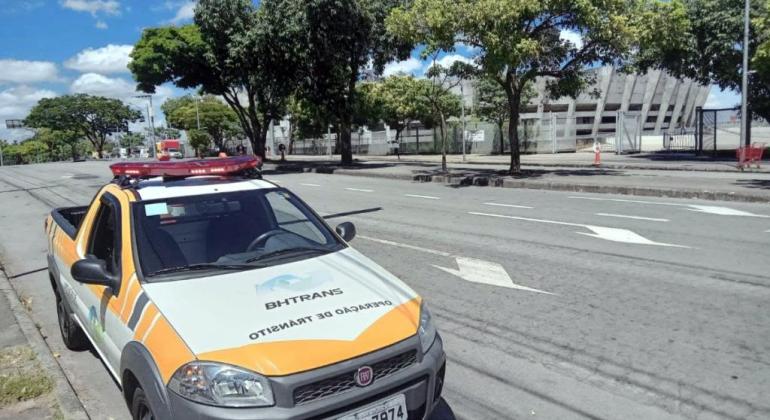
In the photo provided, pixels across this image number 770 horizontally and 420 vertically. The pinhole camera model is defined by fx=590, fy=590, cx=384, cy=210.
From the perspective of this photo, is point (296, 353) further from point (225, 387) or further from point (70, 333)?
point (70, 333)

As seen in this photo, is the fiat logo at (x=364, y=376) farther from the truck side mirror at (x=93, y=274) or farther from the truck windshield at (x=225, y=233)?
the truck side mirror at (x=93, y=274)

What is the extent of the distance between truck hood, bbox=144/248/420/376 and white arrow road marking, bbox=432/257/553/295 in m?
3.39

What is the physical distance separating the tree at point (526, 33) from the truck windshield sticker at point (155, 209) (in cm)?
1452

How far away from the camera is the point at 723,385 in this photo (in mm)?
3936

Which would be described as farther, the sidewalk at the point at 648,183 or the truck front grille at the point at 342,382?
the sidewalk at the point at 648,183

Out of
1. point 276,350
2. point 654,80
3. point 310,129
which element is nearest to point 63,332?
point 276,350

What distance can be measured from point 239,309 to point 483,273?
4636 millimetres

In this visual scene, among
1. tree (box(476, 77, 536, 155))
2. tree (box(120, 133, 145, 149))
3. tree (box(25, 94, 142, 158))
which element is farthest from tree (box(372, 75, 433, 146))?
tree (box(120, 133, 145, 149))

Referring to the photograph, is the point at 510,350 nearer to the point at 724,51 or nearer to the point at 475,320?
the point at 475,320

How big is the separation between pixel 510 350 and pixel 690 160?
25491 millimetres

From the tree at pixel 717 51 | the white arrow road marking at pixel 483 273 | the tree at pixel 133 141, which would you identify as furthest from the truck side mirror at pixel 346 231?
the tree at pixel 133 141

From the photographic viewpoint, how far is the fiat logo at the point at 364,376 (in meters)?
2.71

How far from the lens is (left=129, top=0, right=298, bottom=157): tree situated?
2705 centimetres

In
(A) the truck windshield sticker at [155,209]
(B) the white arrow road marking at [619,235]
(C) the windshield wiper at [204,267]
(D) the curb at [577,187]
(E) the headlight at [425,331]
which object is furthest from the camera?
(D) the curb at [577,187]
